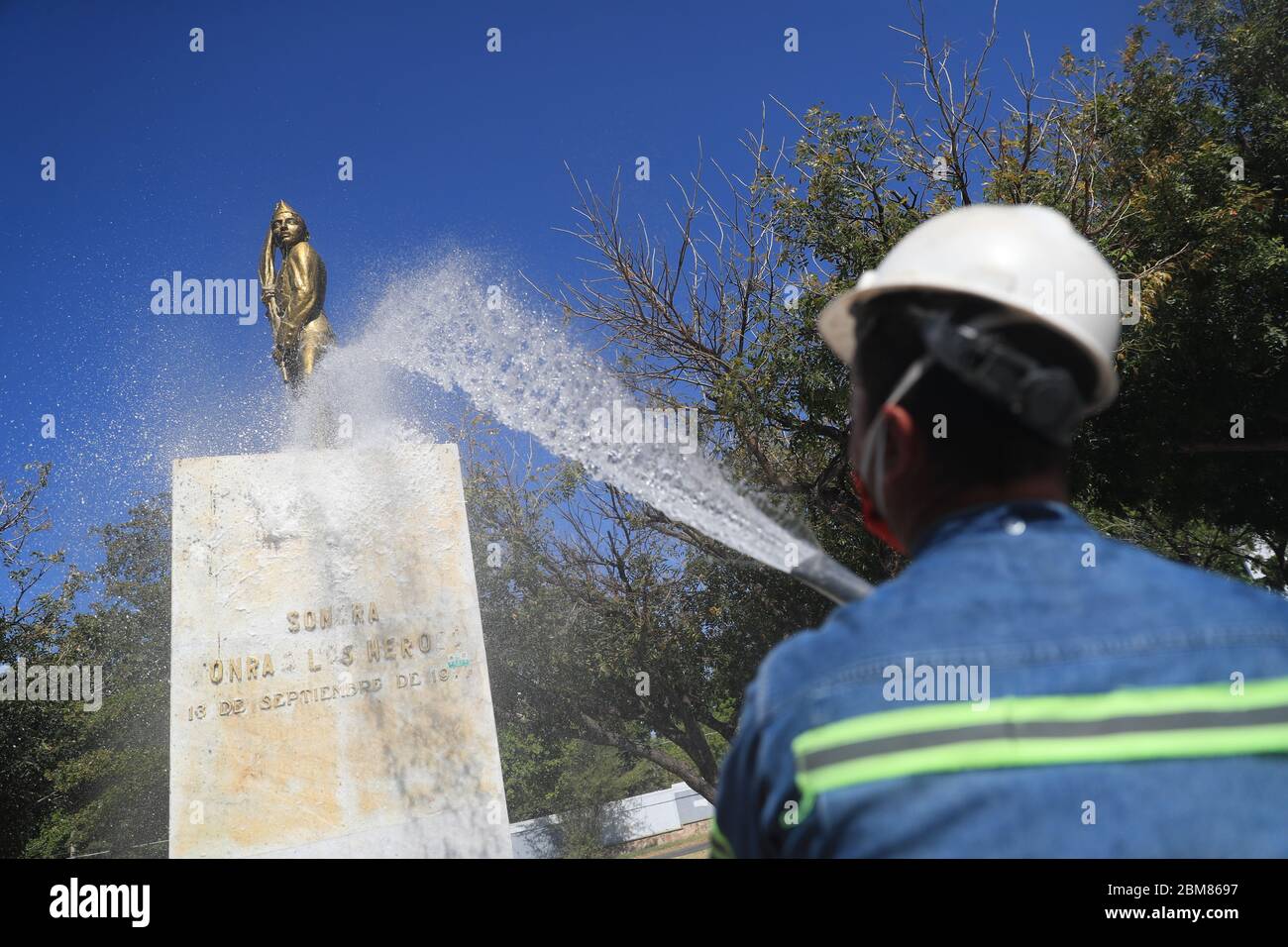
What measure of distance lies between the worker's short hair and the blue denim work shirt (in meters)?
0.18

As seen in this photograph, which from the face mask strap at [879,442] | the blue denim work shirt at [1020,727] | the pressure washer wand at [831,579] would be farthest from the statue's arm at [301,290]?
the blue denim work shirt at [1020,727]

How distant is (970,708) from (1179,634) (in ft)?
0.84

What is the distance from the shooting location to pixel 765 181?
483 inches

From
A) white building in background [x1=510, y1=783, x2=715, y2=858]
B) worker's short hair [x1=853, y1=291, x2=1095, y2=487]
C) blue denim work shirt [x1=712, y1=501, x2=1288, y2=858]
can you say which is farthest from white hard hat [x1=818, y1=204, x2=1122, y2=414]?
white building in background [x1=510, y1=783, x2=715, y2=858]

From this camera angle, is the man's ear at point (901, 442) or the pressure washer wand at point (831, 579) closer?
the man's ear at point (901, 442)

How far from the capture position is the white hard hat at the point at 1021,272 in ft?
4.36

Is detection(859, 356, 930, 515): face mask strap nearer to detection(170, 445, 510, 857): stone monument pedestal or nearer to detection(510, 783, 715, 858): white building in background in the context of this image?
detection(170, 445, 510, 857): stone monument pedestal

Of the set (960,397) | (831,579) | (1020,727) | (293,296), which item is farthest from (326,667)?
(1020,727)

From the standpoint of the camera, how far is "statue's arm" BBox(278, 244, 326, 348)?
7879 mm

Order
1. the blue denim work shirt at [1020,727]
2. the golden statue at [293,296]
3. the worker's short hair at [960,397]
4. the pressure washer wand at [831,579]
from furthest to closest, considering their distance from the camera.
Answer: the golden statue at [293,296] < the pressure washer wand at [831,579] < the worker's short hair at [960,397] < the blue denim work shirt at [1020,727]

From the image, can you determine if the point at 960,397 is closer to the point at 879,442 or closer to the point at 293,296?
the point at 879,442

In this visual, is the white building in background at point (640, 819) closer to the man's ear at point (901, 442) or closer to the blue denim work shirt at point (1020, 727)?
the man's ear at point (901, 442)
